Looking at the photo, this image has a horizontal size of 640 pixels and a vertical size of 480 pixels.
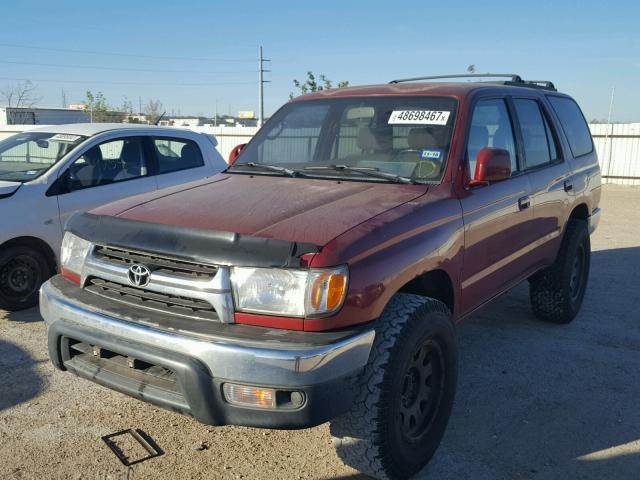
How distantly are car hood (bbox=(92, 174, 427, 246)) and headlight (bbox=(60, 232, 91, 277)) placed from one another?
0.19m

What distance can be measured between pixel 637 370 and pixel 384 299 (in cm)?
266

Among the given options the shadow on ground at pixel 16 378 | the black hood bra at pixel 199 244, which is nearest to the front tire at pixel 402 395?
the black hood bra at pixel 199 244

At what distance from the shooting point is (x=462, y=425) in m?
3.43

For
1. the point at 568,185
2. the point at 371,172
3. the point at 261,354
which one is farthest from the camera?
the point at 568,185

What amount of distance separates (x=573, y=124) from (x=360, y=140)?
103 inches

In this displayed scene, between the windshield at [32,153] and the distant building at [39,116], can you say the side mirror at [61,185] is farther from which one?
the distant building at [39,116]

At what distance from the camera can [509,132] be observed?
4102 mm

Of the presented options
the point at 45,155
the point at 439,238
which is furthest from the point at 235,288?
the point at 45,155

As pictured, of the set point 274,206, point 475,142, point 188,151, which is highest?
point 475,142

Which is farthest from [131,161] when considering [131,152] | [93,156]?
[93,156]

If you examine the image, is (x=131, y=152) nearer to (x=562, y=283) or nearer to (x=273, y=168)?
(x=273, y=168)

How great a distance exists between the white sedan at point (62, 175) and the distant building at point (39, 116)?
27.7m

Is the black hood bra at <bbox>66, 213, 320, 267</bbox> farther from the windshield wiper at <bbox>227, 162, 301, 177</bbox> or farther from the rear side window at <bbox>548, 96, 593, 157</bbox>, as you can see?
the rear side window at <bbox>548, 96, 593, 157</bbox>

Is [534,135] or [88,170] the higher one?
[534,135]
